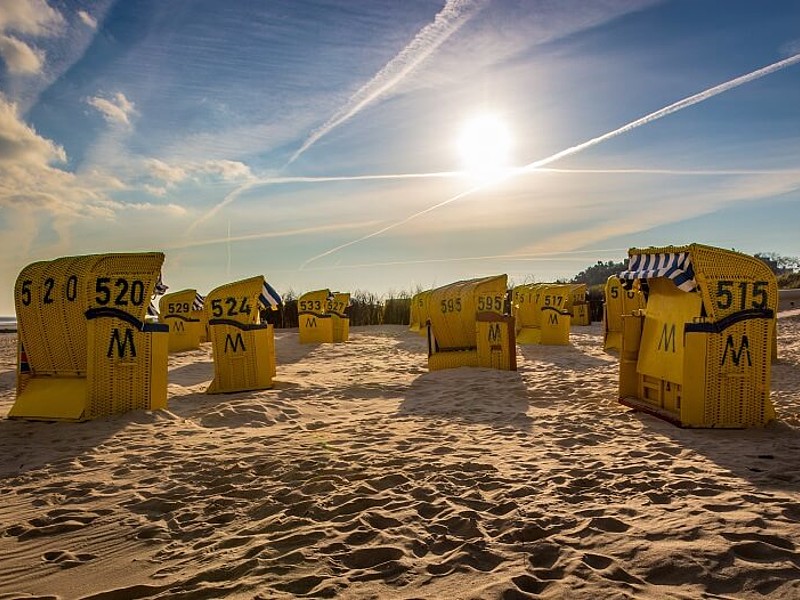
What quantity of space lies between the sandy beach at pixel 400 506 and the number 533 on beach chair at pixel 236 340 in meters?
1.87

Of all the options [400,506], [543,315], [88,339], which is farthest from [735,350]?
[543,315]

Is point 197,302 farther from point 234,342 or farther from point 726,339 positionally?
point 726,339

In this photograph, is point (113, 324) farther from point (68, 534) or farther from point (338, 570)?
point (338, 570)

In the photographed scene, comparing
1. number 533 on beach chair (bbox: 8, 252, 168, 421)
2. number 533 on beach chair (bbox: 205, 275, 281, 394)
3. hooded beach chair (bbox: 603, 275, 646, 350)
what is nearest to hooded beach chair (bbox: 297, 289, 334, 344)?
hooded beach chair (bbox: 603, 275, 646, 350)

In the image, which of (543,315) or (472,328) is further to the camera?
(543,315)

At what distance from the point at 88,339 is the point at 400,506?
453 centimetres

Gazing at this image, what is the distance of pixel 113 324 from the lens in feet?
20.7

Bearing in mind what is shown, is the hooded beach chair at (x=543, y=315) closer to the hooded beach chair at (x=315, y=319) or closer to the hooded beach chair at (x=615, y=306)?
the hooded beach chair at (x=615, y=306)

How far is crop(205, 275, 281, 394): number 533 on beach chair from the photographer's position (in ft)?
28.7

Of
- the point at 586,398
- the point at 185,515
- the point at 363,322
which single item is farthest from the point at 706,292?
the point at 363,322

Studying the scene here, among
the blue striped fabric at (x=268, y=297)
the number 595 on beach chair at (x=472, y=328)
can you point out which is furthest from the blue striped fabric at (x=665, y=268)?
the blue striped fabric at (x=268, y=297)

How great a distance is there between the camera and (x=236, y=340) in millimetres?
8789

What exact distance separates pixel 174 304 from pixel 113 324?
10830 mm

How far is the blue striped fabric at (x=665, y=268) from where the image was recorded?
5.61 meters
